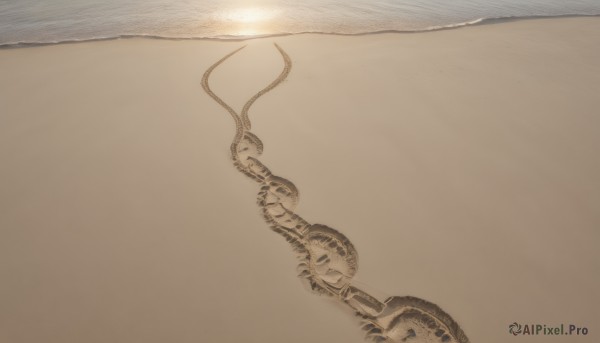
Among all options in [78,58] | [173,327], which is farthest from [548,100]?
[78,58]

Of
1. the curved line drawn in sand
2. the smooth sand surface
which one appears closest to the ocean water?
the smooth sand surface

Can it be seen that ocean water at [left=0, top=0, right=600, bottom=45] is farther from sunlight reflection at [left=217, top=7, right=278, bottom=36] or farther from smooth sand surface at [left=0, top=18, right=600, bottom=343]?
smooth sand surface at [left=0, top=18, right=600, bottom=343]

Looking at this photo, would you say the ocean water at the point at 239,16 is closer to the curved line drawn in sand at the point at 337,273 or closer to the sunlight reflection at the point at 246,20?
the sunlight reflection at the point at 246,20

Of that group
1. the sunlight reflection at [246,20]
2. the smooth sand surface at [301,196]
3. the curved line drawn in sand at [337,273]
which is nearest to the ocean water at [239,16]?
the sunlight reflection at [246,20]

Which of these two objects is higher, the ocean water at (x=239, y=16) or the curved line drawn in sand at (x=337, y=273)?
the ocean water at (x=239, y=16)

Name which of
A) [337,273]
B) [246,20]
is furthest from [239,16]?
[337,273]

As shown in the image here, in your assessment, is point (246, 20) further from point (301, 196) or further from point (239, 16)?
point (301, 196)

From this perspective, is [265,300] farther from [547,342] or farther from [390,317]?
[547,342]
